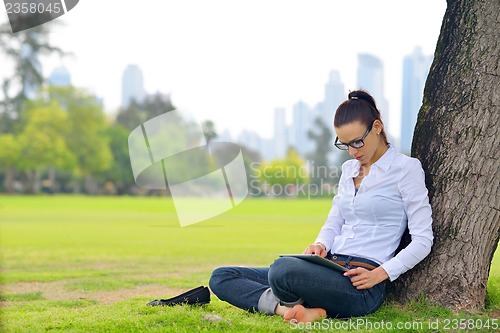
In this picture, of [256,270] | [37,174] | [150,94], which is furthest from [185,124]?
[256,270]

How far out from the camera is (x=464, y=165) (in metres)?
4.18

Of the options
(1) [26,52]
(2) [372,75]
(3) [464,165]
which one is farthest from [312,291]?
(2) [372,75]

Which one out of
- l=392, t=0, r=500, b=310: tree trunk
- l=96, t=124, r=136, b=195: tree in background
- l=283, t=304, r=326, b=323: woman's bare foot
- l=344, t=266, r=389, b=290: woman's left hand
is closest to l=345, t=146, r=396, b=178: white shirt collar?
l=392, t=0, r=500, b=310: tree trunk

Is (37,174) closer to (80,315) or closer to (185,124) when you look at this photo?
(185,124)

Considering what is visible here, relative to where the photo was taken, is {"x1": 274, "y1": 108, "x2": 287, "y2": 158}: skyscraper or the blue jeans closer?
the blue jeans

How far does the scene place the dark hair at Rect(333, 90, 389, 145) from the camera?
397cm

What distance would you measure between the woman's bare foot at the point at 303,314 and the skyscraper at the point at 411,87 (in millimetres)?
29594

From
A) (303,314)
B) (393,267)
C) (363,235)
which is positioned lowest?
(303,314)

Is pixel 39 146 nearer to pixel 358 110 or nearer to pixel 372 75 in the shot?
pixel 372 75

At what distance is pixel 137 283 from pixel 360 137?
4.71m

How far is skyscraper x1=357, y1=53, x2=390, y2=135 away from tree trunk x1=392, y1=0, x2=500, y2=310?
4789 cm

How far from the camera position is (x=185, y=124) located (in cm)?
7500

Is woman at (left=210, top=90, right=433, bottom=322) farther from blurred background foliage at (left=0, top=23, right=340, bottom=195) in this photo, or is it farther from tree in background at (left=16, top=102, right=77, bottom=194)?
tree in background at (left=16, top=102, right=77, bottom=194)

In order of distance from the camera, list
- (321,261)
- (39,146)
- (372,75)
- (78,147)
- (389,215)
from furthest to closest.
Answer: (78,147) < (39,146) < (372,75) < (389,215) < (321,261)
